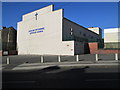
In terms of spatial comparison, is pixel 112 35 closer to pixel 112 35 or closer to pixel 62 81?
pixel 112 35

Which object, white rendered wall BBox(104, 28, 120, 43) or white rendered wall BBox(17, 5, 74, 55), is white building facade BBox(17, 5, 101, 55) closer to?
white rendered wall BBox(17, 5, 74, 55)

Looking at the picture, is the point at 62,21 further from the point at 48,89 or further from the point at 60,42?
the point at 48,89

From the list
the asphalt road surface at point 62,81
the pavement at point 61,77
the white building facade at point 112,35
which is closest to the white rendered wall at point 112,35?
the white building facade at point 112,35

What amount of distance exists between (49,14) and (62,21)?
4.34m

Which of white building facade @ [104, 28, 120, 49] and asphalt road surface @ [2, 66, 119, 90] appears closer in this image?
asphalt road surface @ [2, 66, 119, 90]

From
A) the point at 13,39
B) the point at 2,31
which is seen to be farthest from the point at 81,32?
the point at 2,31

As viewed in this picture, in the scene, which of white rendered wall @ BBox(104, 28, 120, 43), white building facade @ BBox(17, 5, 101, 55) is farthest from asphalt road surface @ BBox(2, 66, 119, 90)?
white rendered wall @ BBox(104, 28, 120, 43)

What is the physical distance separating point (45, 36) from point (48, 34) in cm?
114

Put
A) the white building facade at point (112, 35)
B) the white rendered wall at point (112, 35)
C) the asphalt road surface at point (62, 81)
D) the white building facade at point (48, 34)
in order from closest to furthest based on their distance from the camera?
1. the asphalt road surface at point (62, 81)
2. the white building facade at point (48, 34)
3. the white building facade at point (112, 35)
4. the white rendered wall at point (112, 35)

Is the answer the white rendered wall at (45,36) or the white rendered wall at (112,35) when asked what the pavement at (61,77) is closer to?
the white rendered wall at (45,36)

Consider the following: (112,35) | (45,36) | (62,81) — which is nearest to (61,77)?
(62,81)

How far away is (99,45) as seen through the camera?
2995cm

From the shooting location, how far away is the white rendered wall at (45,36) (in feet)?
83.4

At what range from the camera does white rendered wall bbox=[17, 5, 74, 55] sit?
25406 mm
